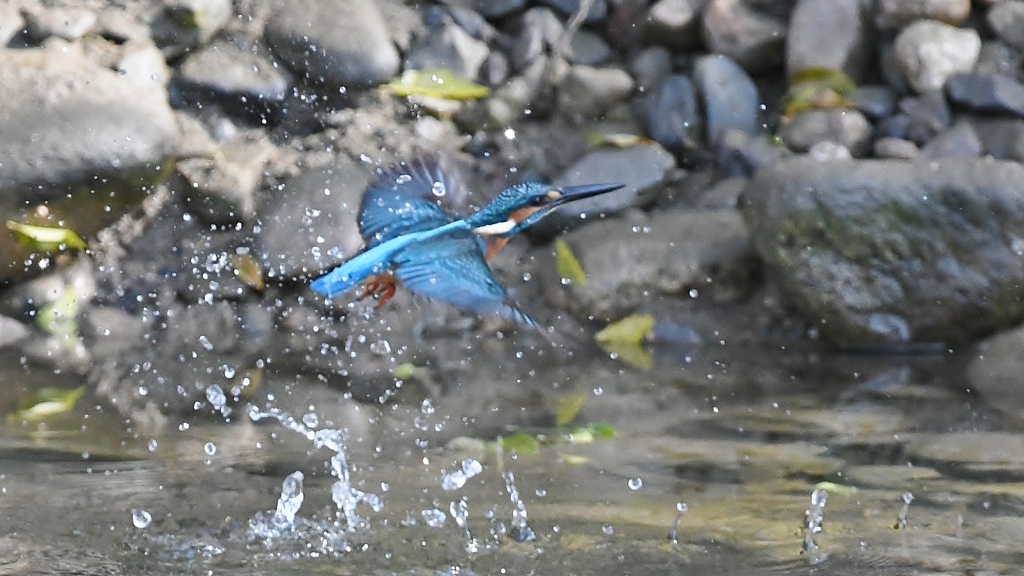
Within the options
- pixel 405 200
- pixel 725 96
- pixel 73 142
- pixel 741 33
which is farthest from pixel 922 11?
pixel 73 142

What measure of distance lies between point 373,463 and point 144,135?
2426 mm

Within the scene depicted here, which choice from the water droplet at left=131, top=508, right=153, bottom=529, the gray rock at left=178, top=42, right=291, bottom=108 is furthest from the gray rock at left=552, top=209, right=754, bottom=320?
the water droplet at left=131, top=508, right=153, bottom=529

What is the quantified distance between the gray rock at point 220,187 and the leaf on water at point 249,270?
0.18 meters

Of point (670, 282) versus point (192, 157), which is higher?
point (670, 282)

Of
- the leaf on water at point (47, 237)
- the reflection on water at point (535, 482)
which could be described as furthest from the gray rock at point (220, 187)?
the reflection on water at point (535, 482)

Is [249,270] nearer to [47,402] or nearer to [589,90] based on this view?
[47,402]

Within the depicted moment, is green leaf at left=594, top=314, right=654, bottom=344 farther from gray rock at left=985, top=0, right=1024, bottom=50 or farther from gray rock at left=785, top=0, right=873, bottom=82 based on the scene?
gray rock at left=985, top=0, right=1024, bottom=50

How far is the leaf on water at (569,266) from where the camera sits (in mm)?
6051

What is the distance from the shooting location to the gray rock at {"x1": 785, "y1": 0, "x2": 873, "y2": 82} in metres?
6.69

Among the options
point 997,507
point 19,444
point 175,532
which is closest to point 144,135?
point 19,444

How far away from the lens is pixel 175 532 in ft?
11.4

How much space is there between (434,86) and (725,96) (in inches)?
53.2

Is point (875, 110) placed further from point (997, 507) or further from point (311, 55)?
point (997, 507)

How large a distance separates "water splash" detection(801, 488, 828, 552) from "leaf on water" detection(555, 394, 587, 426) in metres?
1.07
